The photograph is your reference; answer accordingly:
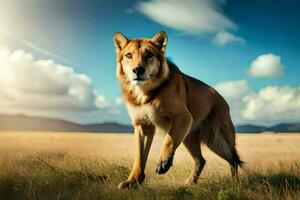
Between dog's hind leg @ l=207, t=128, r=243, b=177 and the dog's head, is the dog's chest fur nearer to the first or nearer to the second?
the dog's head

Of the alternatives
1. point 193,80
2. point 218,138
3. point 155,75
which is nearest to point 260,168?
point 218,138

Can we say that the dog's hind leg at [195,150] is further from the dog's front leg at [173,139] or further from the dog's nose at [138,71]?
the dog's nose at [138,71]

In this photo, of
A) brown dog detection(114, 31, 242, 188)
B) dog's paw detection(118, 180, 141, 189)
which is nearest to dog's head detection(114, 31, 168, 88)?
brown dog detection(114, 31, 242, 188)

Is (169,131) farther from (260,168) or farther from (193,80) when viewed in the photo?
(260,168)

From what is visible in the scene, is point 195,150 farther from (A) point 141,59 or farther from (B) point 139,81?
(A) point 141,59

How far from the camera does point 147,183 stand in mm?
9648

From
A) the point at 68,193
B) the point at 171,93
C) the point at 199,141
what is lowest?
the point at 68,193

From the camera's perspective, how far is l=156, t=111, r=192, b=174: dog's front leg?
8.59 m

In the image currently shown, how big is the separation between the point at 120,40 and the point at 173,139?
7.00 ft

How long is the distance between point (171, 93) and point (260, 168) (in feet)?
9.74

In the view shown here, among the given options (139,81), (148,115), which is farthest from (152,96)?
(139,81)

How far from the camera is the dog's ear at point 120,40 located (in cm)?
943

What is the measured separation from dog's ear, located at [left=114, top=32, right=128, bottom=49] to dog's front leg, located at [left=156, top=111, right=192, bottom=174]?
1671mm

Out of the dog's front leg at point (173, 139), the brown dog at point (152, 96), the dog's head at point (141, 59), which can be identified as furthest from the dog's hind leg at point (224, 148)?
the dog's head at point (141, 59)
